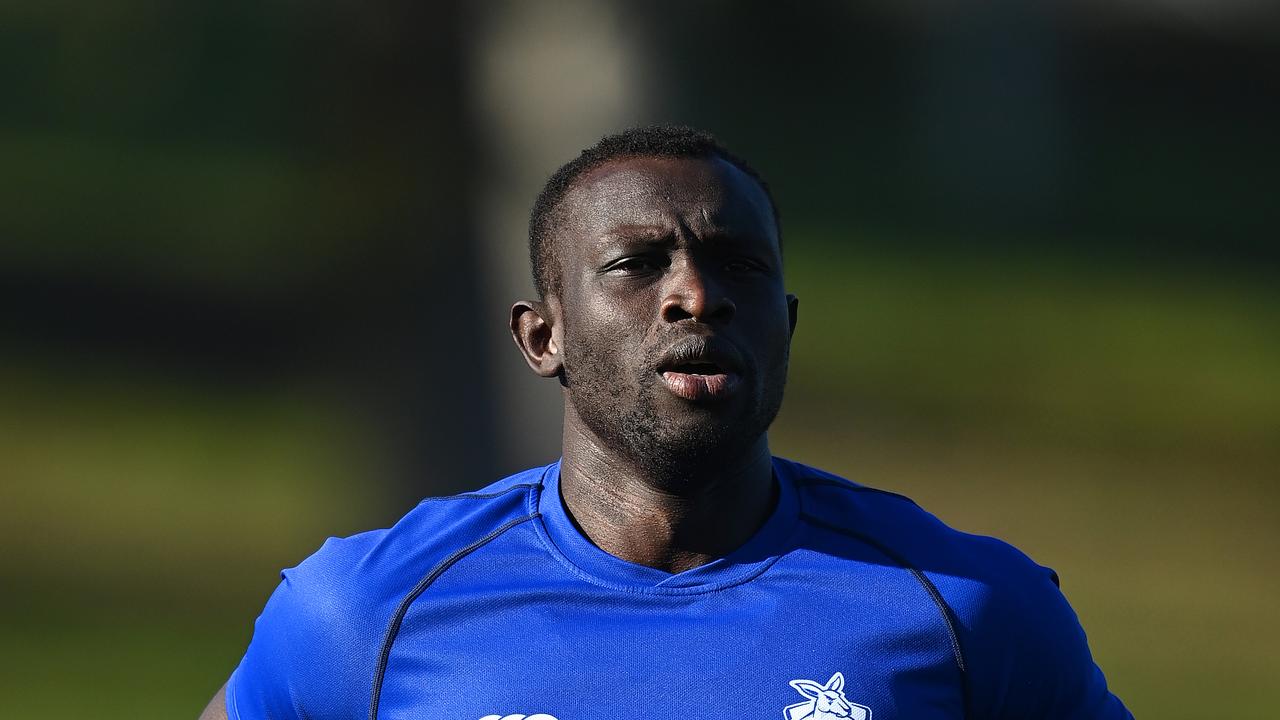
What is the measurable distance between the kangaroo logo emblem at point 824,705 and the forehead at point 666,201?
2.33ft

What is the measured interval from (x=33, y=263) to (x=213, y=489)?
1302mm

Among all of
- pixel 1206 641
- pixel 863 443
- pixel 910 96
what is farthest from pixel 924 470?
pixel 910 96

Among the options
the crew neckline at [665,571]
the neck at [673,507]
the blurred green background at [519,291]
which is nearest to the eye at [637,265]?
the neck at [673,507]

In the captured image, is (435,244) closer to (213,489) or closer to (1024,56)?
(213,489)

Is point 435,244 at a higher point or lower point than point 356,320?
higher

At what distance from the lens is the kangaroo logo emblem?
6.64ft

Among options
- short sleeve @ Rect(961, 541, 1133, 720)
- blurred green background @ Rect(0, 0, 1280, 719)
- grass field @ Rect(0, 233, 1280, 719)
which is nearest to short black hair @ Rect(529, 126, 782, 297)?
short sleeve @ Rect(961, 541, 1133, 720)

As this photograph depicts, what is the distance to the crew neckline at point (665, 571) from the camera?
7.16 ft

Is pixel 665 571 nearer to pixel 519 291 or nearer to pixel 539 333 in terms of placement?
pixel 539 333

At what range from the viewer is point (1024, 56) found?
734cm

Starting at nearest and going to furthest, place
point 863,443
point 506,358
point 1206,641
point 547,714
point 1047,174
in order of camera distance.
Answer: point 547,714 → point 506,358 → point 1206,641 → point 863,443 → point 1047,174

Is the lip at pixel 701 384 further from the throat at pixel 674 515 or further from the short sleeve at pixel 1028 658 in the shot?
the short sleeve at pixel 1028 658

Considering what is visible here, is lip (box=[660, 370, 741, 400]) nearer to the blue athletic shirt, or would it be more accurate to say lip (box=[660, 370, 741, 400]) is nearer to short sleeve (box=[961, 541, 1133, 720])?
the blue athletic shirt

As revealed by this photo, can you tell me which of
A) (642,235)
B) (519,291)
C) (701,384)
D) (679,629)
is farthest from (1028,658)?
(519,291)
